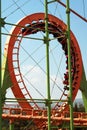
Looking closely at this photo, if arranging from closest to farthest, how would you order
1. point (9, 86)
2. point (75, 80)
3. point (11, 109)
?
point (11, 109) → point (9, 86) → point (75, 80)

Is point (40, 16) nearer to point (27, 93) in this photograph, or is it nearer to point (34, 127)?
point (27, 93)

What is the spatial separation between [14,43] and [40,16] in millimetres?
2799

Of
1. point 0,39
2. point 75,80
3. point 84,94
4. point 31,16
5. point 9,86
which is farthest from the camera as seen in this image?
point 84,94

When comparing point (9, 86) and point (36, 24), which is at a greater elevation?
point (36, 24)

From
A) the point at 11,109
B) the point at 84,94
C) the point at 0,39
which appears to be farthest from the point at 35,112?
the point at 0,39

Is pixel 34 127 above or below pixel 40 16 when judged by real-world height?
below

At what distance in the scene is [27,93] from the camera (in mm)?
19594

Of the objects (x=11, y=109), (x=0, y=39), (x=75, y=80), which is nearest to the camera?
(x=0, y=39)

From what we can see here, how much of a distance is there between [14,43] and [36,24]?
2291 millimetres

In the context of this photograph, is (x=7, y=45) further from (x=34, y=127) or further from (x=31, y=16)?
(x=34, y=127)

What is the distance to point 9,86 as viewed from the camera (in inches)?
768

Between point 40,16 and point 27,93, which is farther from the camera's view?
point 40,16

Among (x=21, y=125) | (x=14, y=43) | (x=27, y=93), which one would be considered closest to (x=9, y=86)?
(x=27, y=93)

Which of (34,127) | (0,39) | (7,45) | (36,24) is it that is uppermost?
(36,24)
